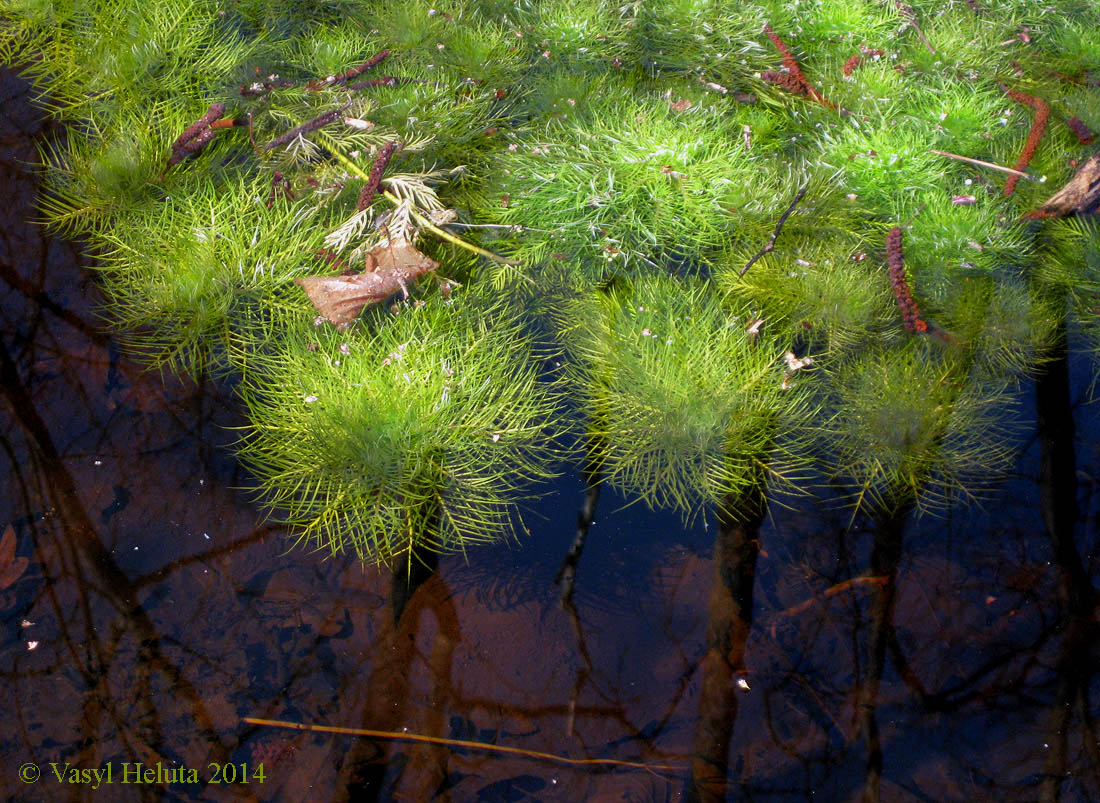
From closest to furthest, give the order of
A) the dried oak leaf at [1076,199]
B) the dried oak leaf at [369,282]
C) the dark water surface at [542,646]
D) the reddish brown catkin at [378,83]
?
the dark water surface at [542,646]
the dried oak leaf at [369,282]
the dried oak leaf at [1076,199]
the reddish brown catkin at [378,83]

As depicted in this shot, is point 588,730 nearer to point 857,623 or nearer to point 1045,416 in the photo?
point 857,623

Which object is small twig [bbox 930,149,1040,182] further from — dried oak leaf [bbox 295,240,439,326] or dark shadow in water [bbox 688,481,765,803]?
dried oak leaf [bbox 295,240,439,326]

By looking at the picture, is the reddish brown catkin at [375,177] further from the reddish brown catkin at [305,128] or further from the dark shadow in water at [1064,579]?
the dark shadow in water at [1064,579]

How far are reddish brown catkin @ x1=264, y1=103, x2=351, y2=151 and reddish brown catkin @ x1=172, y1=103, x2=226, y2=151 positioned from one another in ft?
0.65

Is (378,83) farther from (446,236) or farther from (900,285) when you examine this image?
(900,285)

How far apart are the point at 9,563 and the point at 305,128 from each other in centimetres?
134

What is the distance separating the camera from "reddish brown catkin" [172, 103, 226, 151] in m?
2.17

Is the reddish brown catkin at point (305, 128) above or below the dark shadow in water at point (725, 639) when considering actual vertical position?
above

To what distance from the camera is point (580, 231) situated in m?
2.06

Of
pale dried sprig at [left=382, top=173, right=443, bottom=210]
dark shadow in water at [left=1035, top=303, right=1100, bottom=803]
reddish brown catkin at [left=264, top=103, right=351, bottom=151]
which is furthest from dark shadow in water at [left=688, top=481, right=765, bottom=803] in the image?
reddish brown catkin at [left=264, top=103, right=351, bottom=151]

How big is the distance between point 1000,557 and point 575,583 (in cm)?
96

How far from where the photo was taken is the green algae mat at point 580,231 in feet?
5.71

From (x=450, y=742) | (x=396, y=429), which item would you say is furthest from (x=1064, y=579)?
(x=396, y=429)

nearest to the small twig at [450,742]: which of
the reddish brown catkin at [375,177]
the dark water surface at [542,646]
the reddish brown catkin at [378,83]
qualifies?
the dark water surface at [542,646]
